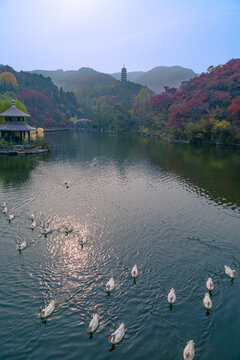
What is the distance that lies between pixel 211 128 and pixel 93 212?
7177 cm

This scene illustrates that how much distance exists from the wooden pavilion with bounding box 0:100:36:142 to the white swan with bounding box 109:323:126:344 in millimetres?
56742

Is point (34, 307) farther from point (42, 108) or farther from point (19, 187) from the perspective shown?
point (42, 108)

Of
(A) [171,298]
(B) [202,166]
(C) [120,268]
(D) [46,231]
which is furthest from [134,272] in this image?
(B) [202,166]

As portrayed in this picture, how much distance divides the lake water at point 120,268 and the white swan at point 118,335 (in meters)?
0.34

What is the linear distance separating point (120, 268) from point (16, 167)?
118 feet

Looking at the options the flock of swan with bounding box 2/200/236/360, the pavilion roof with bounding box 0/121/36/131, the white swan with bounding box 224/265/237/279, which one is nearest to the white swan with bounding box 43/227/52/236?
the flock of swan with bounding box 2/200/236/360

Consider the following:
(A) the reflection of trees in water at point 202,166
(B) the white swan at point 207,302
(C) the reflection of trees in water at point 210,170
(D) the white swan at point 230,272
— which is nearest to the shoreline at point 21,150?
(A) the reflection of trees in water at point 202,166

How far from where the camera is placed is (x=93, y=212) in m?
25.9

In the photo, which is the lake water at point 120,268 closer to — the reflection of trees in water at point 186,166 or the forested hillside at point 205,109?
the reflection of trees in water at point 186,166

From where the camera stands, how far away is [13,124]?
2331 inches

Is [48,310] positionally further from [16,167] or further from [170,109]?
[170,109]

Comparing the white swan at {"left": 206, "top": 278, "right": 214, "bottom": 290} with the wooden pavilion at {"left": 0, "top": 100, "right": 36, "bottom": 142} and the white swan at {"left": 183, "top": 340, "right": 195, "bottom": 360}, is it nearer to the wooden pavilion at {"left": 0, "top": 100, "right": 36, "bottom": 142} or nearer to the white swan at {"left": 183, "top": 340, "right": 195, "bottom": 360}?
the white swan at {"left": 183, "top": 340, "right": 195, "bottom": 360}

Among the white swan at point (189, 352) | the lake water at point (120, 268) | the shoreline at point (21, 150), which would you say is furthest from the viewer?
the shoreline at point (21, 150)

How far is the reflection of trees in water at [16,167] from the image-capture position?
36.7m
